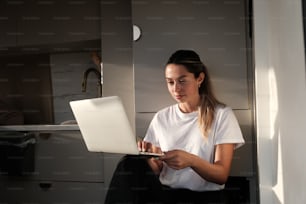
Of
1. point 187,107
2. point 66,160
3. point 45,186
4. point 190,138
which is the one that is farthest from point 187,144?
point 45,186

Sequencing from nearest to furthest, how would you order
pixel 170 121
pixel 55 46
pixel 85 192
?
pixel 170 121
pixel 85 192
pixel 55 46

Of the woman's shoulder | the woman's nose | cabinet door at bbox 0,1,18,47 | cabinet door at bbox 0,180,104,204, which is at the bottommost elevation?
cabinet door at bbox 0,180,104,204

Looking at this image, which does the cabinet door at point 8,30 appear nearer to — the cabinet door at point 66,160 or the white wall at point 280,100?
the cabinet door at point 66,160

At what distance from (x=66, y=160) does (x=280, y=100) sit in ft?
2.83

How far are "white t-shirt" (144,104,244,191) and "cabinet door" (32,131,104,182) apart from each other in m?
0.30

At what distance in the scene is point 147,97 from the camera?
1207mm

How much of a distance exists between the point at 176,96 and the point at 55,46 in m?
0.77

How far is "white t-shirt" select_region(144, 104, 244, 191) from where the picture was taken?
1.05m

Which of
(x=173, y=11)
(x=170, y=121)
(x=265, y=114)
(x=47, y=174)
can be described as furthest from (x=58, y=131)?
(x=265, y=114)

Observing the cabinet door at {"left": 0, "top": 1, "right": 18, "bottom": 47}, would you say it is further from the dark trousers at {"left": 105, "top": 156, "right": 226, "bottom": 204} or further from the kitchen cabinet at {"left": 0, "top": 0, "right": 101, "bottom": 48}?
the dark trousers at {"left": 105, "top": 156, "right": 226, "bottom": 204}

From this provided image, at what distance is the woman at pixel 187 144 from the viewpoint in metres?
1.05

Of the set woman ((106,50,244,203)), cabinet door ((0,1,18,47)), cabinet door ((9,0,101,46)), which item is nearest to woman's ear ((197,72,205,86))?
woman ((106,50,244,203))

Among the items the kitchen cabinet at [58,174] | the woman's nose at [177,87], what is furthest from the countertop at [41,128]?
the woman's nose at [177,87]

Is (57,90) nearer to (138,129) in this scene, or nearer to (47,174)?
(47,174)
